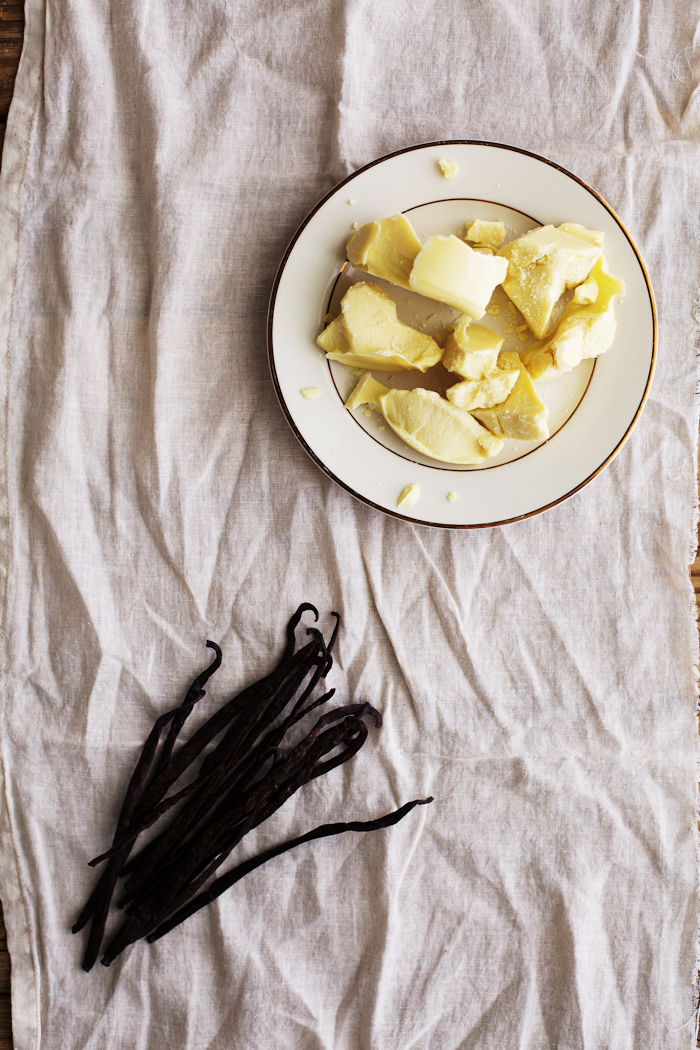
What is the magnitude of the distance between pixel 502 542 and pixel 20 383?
883 mm

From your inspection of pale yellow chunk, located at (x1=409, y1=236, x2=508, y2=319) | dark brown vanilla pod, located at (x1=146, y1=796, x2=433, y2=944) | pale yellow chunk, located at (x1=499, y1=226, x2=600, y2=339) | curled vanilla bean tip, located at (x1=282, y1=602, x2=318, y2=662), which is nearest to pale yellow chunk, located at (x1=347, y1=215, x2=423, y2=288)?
pale yellow chunk, located at (x1=409, y1=236, x2=508, y2=319)

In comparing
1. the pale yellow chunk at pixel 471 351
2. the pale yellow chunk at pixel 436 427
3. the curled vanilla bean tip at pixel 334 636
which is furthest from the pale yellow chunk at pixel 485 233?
the curled vanilla bean tip at pixel 334 636

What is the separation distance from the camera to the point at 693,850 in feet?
3.89

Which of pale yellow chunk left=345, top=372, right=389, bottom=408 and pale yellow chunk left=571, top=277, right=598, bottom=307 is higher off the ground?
pale yellow chunk left=571, top=277, right=598, bottom=307

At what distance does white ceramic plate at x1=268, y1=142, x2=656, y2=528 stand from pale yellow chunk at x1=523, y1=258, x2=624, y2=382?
3 cm

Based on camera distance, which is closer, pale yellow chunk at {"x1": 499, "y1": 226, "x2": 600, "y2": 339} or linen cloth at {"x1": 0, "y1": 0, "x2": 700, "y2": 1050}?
pale yellow chunk at {"x1": 499, "y1": 226, "x2": 600, "y2": 339}

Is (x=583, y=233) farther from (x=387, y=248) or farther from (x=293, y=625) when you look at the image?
(x=293, y=625)

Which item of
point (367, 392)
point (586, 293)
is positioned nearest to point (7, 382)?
point (367, 392)

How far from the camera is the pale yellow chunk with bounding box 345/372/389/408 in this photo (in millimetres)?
1098

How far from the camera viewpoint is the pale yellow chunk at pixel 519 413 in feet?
3.48

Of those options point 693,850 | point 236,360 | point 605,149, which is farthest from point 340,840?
point 605,149

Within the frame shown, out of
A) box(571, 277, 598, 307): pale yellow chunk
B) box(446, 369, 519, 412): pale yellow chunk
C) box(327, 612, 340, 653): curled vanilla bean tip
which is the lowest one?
box(327, 612, 340, 653): curled vanilla bean tip

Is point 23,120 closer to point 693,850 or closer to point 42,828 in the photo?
point 42,828

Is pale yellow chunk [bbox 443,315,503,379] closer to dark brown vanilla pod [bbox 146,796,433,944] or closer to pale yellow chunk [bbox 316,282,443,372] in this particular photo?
pale yellow chunk [bbox 316,282,443,372]
